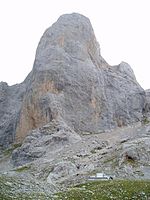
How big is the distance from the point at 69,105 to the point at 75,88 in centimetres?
534

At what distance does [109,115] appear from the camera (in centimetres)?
11562

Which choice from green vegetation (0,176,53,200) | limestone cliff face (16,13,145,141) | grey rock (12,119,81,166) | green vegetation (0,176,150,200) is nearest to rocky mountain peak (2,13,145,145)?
limestone cliff face (16,13,145,141)

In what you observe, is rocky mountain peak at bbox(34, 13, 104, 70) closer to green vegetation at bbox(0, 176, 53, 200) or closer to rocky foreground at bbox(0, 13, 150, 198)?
rocky foreground at bbox(0, 13, 150, 198)

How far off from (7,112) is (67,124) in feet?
133

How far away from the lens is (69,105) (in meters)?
111

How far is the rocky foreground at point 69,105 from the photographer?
9244 centimetres

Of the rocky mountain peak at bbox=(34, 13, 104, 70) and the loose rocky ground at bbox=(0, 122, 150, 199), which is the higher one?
the rocky mountain peak at bbox=(34, 13, 104, 70)

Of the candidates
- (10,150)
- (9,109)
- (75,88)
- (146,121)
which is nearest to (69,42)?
(75,88)

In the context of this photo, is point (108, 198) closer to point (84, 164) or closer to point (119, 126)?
point (84, 164)

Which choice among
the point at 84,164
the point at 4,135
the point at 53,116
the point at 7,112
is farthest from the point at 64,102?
the point at 84,164

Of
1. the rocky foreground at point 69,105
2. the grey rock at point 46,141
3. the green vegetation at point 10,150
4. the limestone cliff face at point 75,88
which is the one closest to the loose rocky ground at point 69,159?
the grey rock at point 46,141

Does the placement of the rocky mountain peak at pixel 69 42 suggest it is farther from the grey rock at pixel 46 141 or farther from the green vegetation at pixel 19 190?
the green vegetation at pixel 19 190

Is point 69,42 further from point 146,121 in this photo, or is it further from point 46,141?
point 46,141

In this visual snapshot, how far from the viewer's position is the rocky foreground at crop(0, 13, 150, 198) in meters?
92.4
